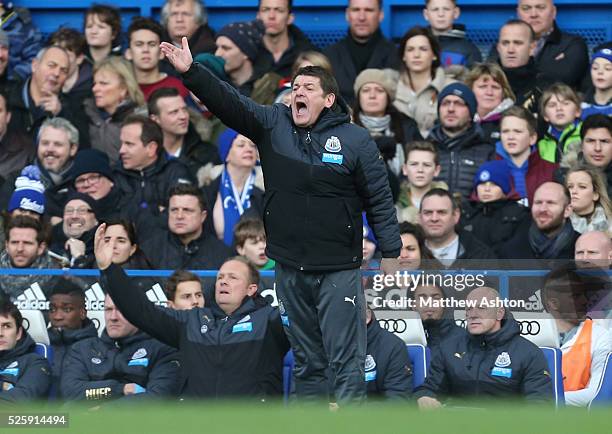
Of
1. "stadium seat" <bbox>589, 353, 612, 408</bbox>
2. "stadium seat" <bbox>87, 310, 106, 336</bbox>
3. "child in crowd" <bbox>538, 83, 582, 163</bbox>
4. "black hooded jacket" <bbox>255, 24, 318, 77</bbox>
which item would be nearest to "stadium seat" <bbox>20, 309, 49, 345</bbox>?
"stadium seat" <bbox>87, 310, 106, 336</bbox>

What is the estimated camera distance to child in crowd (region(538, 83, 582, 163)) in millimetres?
12438

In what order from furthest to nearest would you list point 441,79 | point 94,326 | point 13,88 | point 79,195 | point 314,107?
point 13,88 → point 441,79 → point 79,195 → point 94,326 → point 314,107

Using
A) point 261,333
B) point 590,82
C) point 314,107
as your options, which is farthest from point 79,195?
point 590,82

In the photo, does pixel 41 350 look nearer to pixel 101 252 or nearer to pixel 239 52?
pixel 101 252

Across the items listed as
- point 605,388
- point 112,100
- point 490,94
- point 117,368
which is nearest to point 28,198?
point 112,100

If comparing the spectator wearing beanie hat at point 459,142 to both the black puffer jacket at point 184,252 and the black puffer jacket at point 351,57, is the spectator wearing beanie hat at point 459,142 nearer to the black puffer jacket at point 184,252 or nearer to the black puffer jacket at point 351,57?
the black puffer jacket at point 351,57

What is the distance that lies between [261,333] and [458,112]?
3.29 metres

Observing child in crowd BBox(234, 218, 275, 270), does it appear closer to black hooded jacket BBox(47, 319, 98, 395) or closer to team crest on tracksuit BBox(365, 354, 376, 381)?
black hooded jacket BBox(47, 319, 98, 395)

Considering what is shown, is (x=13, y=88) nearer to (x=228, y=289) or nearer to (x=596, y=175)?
(x=228, y=289)

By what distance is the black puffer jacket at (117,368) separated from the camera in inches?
398

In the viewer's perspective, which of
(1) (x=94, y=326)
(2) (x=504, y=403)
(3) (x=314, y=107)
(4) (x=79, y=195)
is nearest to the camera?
(3) (x=314, y=107)

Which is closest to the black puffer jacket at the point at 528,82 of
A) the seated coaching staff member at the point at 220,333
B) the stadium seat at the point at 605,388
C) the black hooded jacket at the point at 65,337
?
the stadium seat at the point at 605,388

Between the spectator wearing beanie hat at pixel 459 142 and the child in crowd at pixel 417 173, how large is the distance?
0.70 ft

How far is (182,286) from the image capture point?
10492 millimetres
